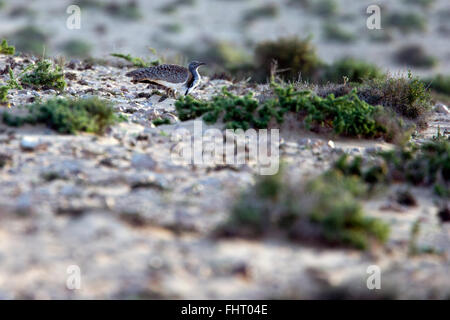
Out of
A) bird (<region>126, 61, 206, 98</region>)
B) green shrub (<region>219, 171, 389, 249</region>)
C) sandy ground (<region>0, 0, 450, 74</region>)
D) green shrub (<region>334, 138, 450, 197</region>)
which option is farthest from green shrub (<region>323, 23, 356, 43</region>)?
green shrub (<region>219, 171, 389, 249</region>)

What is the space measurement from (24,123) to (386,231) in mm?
3686

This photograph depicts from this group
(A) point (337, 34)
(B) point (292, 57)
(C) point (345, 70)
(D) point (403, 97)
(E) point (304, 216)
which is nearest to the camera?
(E) point (304, 216)

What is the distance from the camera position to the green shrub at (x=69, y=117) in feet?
18.1

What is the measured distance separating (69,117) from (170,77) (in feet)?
9.24

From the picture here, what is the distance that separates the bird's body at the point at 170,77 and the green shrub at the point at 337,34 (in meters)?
16.7

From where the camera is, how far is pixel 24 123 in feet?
18.4

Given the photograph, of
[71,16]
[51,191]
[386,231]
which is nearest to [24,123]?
[51,191]

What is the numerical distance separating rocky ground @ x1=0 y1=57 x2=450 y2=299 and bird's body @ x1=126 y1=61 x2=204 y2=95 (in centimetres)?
294

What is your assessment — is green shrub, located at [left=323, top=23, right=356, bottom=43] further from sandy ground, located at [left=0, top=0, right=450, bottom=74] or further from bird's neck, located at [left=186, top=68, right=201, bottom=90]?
bird's neck, located at [left=186, top=68, right=201, bottom=90]

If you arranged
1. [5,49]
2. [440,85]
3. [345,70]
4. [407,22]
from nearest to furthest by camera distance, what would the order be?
[5,49] < [345,70] < [440,85] < [407,22]

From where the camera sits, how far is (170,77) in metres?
8.14

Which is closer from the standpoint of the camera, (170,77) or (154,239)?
(154,239)

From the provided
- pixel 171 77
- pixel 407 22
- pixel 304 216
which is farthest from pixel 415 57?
pixel 304 216

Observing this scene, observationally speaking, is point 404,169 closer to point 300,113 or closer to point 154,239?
point 300,113
